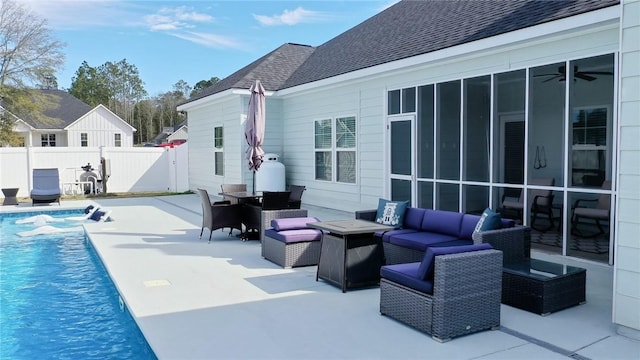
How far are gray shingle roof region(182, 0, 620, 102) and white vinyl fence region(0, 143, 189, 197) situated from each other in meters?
3.53

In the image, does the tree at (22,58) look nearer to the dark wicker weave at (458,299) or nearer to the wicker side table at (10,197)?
the wicker side table at (10,197)

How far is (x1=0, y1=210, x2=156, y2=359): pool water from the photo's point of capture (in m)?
4.01

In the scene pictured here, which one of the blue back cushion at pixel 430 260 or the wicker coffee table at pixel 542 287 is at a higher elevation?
the blue back cushion at pixel 430 260

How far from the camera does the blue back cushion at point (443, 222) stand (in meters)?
5.68

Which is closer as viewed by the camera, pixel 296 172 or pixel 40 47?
pixel 296 172

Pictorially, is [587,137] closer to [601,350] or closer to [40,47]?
[601,350]

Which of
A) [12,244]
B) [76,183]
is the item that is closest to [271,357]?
[12,244]

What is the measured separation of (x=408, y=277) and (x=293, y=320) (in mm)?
1067

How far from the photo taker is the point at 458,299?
373 centimetres

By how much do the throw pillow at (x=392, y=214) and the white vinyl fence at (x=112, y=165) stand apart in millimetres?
12756

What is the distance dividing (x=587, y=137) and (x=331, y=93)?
547 cm

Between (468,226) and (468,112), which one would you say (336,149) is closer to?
(468,112)

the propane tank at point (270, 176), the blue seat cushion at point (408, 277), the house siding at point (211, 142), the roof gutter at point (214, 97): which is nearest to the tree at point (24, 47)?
the roof gutter at point (214, 97)

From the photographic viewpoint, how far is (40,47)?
21.5 m
